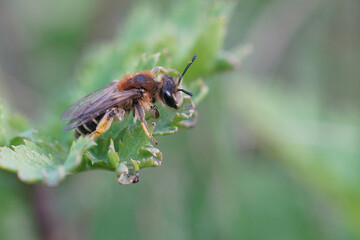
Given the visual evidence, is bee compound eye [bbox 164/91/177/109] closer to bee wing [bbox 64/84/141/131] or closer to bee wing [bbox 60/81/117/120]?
bee wing [bbox 64/84/141/131]

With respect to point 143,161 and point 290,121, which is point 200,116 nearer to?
point 290,121

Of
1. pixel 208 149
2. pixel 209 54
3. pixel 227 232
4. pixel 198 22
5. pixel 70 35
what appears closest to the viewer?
pixel 209 54

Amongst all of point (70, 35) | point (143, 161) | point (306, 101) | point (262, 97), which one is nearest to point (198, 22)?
point (143, 161)

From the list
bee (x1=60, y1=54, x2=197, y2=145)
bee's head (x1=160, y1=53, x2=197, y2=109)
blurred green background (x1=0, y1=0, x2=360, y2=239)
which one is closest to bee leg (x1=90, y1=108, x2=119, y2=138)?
bee (x1=60, y1=54, x2=197, y2=145)

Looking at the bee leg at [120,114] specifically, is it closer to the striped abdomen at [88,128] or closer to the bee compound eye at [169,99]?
the striped abdomen at [88,128]

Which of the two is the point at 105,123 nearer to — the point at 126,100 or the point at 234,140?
the point at 126,100

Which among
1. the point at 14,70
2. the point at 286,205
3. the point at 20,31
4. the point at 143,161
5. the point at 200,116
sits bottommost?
the point at 143,161

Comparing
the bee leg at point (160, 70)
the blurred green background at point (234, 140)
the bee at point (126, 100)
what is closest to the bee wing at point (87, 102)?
the bee at point (126, 100)
